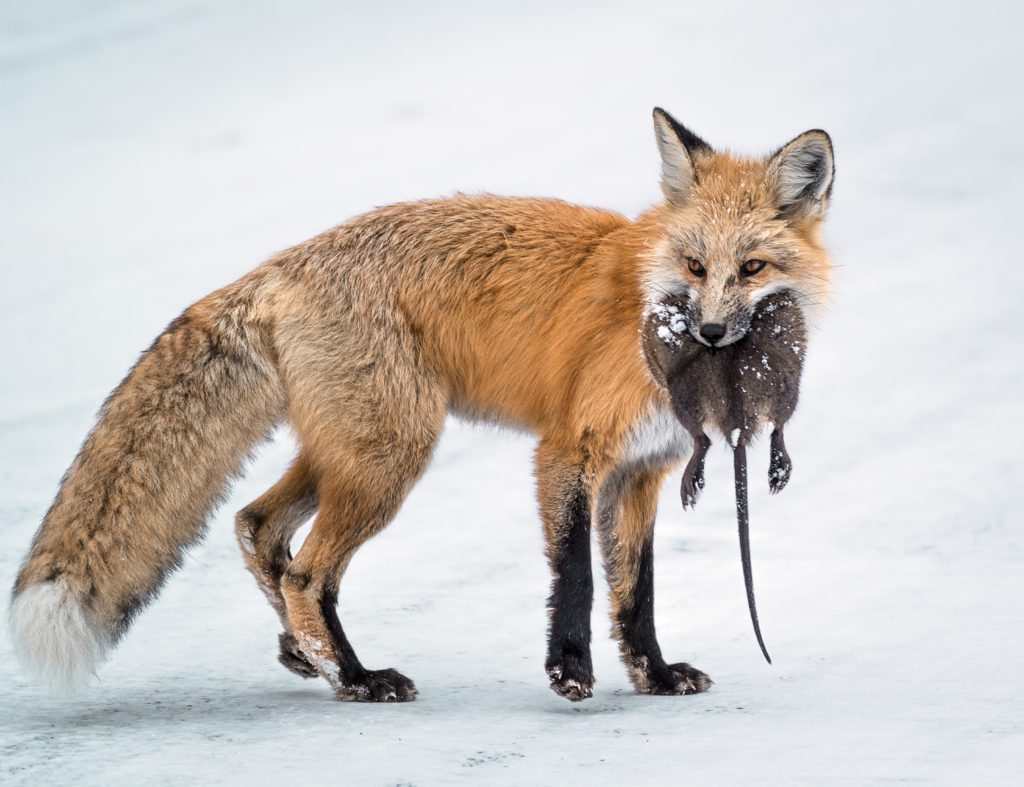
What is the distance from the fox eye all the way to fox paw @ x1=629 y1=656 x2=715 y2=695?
135 centimetres

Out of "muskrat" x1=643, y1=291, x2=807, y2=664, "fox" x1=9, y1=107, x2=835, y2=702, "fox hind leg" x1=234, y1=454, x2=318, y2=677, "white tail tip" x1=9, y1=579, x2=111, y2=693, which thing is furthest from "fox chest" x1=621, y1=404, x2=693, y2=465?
"white tail tip" x1=9, y1=579, x2=111, y2=693

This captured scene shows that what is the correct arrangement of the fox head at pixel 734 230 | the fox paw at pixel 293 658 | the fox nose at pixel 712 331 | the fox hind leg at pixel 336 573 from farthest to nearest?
the fox paw at pixel 293 658, the fox hind leg at pixel 336 573, the fox head at pixel 734 230, the fox nose at pixel 712 331

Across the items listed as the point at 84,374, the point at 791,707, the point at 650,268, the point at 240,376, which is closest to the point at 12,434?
the point at 84,374

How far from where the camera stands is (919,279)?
8688 millimetres

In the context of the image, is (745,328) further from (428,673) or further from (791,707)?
(428,673)

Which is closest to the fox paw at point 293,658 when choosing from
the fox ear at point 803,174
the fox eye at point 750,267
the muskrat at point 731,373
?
the muskrat at point 731,373

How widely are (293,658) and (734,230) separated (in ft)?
6.84

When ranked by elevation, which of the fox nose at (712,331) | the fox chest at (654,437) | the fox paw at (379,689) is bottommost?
the fox paw at (379,689)

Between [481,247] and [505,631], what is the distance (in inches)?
58.2

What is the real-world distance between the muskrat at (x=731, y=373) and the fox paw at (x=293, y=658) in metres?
1.48

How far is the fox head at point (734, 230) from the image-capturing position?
11.7ft

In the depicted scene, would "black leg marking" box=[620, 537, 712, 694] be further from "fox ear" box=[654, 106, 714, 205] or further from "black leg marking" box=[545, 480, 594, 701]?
"fox ear" box=[654, 106, 714, 205]

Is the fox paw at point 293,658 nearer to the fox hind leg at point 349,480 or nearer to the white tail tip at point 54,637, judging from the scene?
the fox hind leg at point 349,480

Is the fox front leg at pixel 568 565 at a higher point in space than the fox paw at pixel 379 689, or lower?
higher
